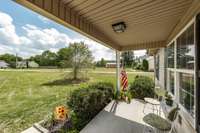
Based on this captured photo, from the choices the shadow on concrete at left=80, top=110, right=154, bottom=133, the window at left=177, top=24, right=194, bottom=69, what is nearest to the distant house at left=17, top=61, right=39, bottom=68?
the shadow on concrete at left=80, top=110, right=154, bottom=133

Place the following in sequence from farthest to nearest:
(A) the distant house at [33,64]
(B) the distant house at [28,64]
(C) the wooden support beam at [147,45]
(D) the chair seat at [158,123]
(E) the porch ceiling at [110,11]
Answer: (A) the distant house at [33,64] < (B) the distant house at [28,64] < (C) the wooden support beam at [147,45] < (D) the chair seat at [158,123] < (E) the porch ceiling at [110,11]

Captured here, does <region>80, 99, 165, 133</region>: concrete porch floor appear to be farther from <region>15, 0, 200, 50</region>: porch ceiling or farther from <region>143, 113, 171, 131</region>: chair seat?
<region>15, 0, 200, 50</region>: porch ceiling

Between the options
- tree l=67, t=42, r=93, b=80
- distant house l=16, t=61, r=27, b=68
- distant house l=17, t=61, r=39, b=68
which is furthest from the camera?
distant house l=17, t=61, r=39, b=68

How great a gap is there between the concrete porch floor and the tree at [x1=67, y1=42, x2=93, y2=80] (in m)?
8.65

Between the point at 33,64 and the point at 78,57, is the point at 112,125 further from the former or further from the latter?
the point at 33,64

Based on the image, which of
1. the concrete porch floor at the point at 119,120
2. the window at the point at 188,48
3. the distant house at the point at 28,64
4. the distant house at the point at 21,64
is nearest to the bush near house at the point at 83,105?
the concrete porch floor at the point at 119,120

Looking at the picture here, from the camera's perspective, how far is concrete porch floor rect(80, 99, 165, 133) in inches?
124

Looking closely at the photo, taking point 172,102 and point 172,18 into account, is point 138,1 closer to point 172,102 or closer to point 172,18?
point 172,18

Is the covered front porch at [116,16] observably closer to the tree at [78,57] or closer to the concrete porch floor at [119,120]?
the concrete porch floor at [119,120]

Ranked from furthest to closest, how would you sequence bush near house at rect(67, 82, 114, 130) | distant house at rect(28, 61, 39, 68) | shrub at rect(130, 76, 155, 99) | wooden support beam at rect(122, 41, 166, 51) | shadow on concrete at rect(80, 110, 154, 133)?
1. distant house at rect(28, 61, 39, 68)
2. shrub at rect(130, 76, 155, 99)
3. wooden support beam at rect(122, 41, 166, 51)
4. bush near house at rect(67, 82, 114, 130)
5. shadow on concrete at rect(80, 110, 154, 133)

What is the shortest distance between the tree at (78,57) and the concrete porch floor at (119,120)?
8.65 m

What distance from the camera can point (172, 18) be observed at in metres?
2.95

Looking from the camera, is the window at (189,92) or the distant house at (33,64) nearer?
the window at (189,92)

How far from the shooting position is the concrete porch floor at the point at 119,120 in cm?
316
